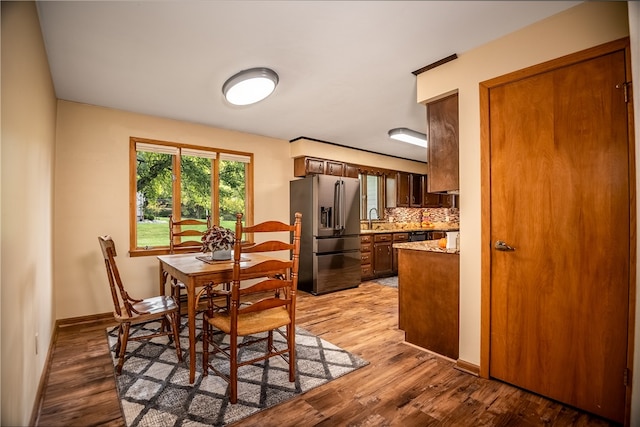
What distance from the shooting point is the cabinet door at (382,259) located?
565cm

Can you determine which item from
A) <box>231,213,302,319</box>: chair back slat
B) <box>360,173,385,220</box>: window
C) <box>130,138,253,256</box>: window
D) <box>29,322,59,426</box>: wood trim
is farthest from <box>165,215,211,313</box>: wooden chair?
<box>360,173,385,220</box>: window

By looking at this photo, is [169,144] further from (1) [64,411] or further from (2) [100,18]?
(1) [64,411]

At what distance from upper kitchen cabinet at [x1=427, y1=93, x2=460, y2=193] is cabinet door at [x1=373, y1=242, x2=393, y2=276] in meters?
3.08

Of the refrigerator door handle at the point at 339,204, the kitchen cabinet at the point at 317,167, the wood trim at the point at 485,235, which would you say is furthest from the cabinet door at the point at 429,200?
the wood trim at the point at 485,235

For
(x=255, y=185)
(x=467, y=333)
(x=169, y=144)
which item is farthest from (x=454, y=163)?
(x=169, y=144)

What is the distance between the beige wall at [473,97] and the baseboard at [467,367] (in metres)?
0.03

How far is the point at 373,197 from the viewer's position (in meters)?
6.41

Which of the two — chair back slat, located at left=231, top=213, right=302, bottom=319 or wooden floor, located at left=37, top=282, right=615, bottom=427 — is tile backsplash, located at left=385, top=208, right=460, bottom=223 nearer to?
wooden floor, located at left=37, top=282, right=615, bottom=427

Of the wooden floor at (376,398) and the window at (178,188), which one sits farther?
the window at (178,188)

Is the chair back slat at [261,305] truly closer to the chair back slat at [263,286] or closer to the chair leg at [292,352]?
the chair back slat at [263,286]

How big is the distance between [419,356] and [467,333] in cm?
46

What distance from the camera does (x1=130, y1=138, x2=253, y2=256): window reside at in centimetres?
378

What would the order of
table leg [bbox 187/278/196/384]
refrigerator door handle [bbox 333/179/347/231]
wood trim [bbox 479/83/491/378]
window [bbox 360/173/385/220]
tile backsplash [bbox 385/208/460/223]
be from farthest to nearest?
1. tile backsplash [bbox 385/208/460/223]
2. window [bbox 360/173/385/220]
3. refrigerator door handle [bbox 333/179/347/231]
4. wood trim [bbox 479/83/491/378]
5. table leg [bbox 187/278/196/384]

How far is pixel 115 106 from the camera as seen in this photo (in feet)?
11.4
